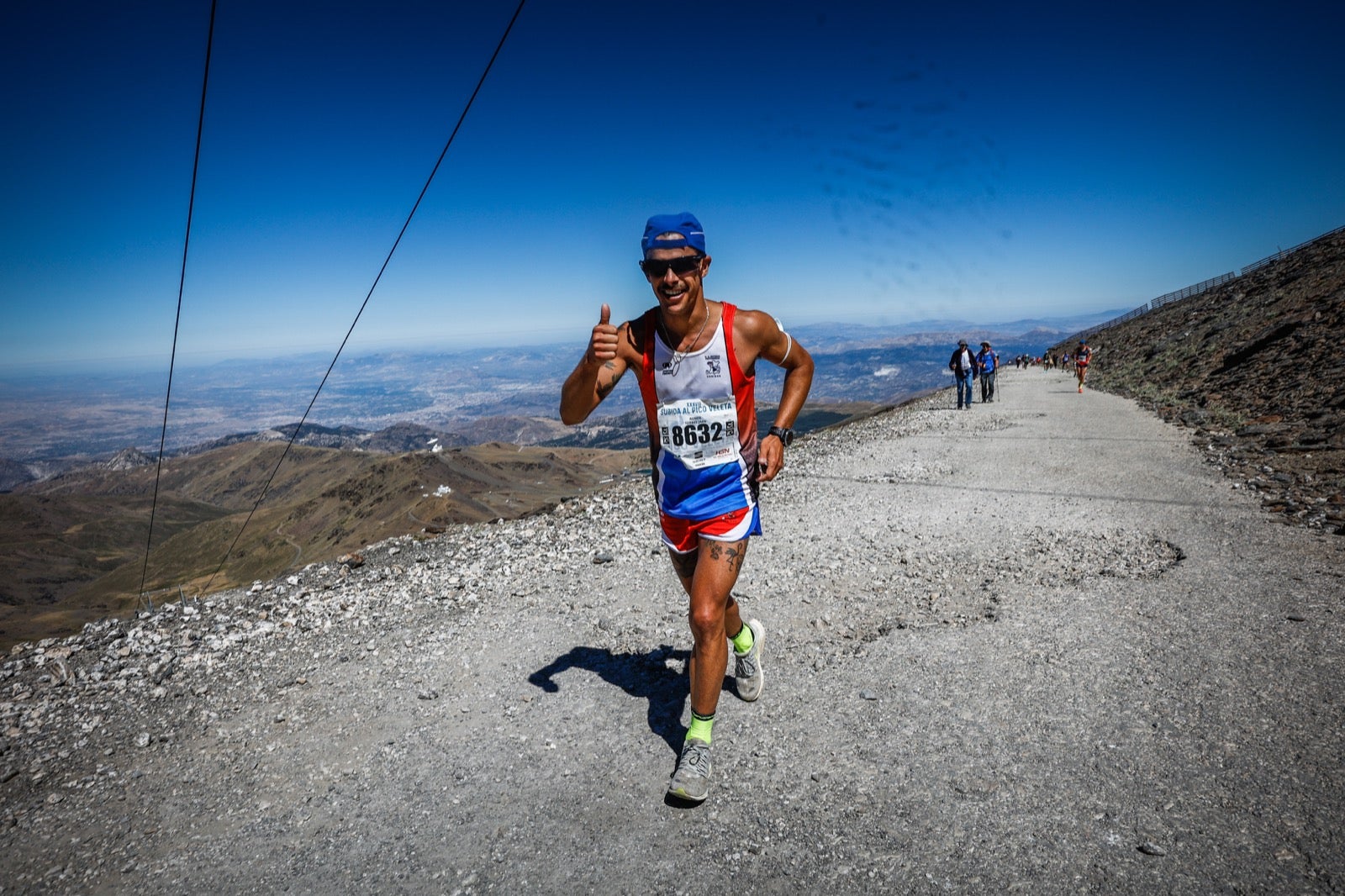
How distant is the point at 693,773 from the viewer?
127 inches

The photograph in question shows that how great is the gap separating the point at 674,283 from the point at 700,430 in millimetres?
837

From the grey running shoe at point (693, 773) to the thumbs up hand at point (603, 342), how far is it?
221cm

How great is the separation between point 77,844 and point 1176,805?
557 centimetres

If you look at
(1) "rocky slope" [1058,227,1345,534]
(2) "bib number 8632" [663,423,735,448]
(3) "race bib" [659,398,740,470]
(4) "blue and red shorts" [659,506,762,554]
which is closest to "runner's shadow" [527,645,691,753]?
(4) "blue and red shorts" [659,506,762,554]

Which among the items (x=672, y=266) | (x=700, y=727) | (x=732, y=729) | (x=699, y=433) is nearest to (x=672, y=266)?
(x=672, y=266)

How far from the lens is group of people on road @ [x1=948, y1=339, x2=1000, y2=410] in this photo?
2008cm

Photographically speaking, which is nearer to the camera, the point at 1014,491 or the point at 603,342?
the point at 603,342

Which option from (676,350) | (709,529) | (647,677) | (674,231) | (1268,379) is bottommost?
(647,677)

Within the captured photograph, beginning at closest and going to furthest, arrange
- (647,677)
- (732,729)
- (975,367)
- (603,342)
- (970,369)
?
(603,342) < (732,729) < (647,677) < (970,369) < (975,367)

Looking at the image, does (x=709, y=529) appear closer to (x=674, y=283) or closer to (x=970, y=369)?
(x=674, y=283)

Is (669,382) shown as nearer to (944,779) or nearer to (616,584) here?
(944,779)

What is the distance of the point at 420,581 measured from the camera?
6.62m

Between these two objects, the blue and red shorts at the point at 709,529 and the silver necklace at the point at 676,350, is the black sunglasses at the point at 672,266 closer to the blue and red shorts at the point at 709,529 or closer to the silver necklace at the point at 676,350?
the silver necklace at the point at 676,350

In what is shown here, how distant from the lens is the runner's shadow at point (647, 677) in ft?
13.0
